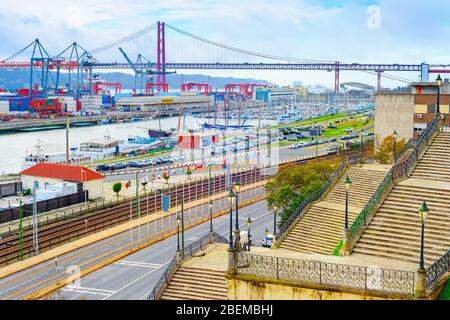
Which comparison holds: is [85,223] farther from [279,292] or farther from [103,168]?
[103,168]

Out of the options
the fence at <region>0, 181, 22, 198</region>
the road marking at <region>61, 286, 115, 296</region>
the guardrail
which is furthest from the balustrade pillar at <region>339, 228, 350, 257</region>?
the fence at <region>0, 181, 22, 198</region>

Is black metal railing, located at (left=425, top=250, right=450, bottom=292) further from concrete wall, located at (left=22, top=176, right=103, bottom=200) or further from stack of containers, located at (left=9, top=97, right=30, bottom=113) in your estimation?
stack of containers, located at (left=9, top=97, right=30, bottom=113)

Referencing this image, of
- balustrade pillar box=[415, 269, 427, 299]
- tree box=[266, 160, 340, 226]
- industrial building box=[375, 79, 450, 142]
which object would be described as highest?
industrial building box=[375, 79, 450, 142]

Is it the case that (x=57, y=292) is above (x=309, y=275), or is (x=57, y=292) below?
below

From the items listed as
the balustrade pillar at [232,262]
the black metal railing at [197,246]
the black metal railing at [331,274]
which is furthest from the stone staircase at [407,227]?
the black metal railing at [197,246]
